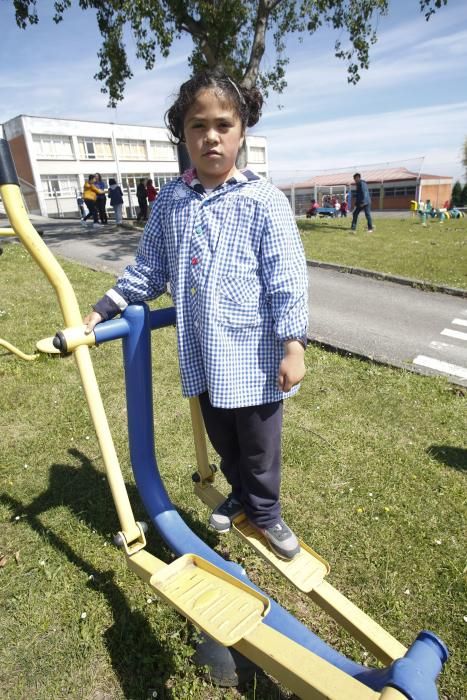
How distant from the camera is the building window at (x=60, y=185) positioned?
116 feet

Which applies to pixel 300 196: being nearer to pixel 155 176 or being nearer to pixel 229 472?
pixel 155 176

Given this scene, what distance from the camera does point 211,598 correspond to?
1490 mm

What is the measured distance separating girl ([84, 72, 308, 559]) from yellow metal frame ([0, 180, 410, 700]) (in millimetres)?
292

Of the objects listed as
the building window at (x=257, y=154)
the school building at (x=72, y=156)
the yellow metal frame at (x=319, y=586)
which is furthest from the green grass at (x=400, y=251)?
the building window at (x=257, y=154)

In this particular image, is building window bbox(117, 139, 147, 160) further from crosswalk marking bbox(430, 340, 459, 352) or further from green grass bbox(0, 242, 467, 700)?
green grass bbox(0, 242, 467, 700)

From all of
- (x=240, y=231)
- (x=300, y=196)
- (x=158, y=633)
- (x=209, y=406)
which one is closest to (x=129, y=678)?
(x=158, y=633)

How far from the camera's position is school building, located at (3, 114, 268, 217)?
3381cm

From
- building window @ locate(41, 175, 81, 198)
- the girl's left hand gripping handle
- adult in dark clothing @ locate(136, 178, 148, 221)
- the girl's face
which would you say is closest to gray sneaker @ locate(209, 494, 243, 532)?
the girl's face

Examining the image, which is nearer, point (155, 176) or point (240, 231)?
point (240, 231)

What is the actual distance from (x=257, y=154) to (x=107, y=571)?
55.3 meters

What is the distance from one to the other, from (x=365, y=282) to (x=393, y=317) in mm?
1871

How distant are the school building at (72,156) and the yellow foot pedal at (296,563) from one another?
30.7 metres

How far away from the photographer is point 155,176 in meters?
43.7

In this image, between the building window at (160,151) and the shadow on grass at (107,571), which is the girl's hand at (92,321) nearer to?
the shadow on grass at (107,571)
